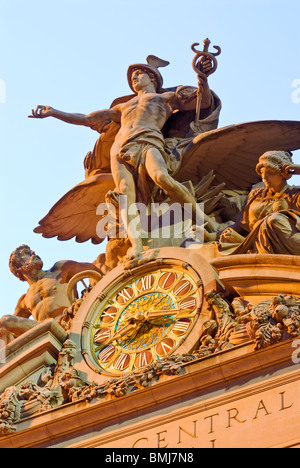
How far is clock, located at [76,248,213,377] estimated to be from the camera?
20500mm

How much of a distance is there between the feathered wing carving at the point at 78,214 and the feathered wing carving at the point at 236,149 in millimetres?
1644

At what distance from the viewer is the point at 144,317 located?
20.9 meters

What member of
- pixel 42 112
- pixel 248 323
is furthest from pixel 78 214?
pixel 248 323

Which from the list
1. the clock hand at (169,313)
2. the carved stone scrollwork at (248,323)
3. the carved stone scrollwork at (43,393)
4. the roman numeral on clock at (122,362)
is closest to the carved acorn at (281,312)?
the carved stone scrollwork at (248,323)

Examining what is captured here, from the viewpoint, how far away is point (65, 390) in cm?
2059

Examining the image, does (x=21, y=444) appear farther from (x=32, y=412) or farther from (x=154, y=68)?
(x=154, y=68)

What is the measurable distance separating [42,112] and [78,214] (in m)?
1.84

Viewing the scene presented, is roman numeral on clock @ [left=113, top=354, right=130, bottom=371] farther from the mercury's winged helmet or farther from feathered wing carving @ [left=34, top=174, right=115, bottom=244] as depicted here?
the mercury's winged helmet

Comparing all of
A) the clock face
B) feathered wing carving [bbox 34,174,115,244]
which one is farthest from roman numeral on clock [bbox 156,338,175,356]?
feathered wing carving [bbox 34,174,115,244]

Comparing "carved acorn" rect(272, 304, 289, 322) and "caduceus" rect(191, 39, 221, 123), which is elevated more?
"caduceus" rect(191, 39, 221, 123)

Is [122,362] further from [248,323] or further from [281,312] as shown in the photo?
[281,312]

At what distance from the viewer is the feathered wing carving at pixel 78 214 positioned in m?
24.4

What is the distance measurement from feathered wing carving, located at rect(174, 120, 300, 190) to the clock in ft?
7.58

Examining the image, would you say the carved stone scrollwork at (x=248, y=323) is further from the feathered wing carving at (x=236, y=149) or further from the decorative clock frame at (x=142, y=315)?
the feathered wing carving at (x=236, y=149)
